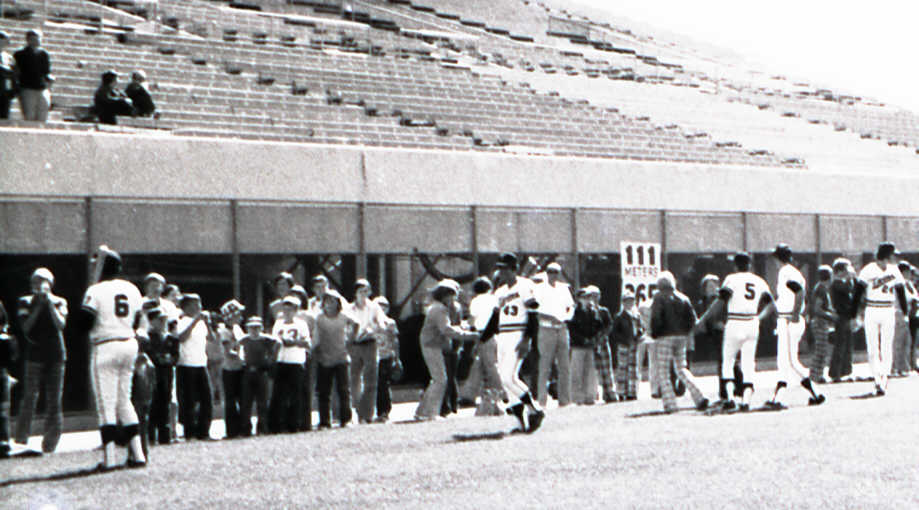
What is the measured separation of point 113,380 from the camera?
1209 cm

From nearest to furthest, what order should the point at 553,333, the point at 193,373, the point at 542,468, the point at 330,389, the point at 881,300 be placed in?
the point at 542,468
the point at 193,373
the point at 330,389
the point at 881,300
the point at 553,333

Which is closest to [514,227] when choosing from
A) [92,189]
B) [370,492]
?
[92,189]

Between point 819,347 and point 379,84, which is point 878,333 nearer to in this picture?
point 819,347

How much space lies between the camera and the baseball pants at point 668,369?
16.8 m

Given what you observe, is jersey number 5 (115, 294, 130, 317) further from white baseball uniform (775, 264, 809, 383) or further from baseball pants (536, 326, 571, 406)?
white baseball uniform (775, 264, 809, 383)

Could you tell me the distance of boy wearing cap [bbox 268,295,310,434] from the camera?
1591 centimetres

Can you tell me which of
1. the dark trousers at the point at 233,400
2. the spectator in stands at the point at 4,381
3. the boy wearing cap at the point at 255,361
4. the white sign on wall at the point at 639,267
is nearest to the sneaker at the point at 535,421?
the boy wearing cap at the point at 255,361

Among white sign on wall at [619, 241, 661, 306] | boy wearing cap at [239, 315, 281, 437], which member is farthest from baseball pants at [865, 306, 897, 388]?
boy wearing cap at [239, 315, 281, 437]

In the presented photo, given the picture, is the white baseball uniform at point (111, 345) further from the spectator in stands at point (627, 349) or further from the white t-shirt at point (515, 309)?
the spectator in stands at point (627, 349)

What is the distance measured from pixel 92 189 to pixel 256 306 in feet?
8.63

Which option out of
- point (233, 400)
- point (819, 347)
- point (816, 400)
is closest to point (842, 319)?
point (819, 347)

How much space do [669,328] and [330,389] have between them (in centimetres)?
403

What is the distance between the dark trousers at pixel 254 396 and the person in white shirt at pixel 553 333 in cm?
405

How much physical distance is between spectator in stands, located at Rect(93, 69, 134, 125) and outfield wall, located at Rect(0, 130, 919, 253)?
4.05ft
